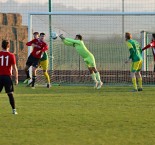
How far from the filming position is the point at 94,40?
81.9 feet

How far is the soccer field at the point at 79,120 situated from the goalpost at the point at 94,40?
7.12m

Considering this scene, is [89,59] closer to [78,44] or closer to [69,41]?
[78,44]

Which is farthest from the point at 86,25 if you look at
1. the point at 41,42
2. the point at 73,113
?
the point at 73,113

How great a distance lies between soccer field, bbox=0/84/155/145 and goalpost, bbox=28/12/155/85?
280 inches

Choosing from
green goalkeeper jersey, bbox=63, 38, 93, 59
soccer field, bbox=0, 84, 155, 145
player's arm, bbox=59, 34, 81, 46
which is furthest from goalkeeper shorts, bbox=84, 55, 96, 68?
soccer field, bbox=0, 84, 155, 145

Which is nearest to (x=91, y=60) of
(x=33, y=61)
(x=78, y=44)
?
(x=78, y=44)

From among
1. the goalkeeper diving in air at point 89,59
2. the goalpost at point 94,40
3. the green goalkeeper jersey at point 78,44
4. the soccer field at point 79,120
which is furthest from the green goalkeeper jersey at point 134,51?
the goalpost at point 94,40

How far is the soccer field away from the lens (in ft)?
30.4

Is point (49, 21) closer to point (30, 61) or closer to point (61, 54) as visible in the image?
point (61, 54)

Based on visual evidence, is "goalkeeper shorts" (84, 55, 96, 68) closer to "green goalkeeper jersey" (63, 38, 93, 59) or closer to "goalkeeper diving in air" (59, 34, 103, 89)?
"goalkeeper diving in air" (59, 34, 103, 89)

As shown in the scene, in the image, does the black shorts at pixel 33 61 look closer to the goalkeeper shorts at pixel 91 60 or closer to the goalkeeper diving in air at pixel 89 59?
the goalkeeper diving in air at pixel 89 59

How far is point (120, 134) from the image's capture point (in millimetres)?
9766

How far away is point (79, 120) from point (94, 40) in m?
13.6

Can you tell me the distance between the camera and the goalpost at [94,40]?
2403cm
